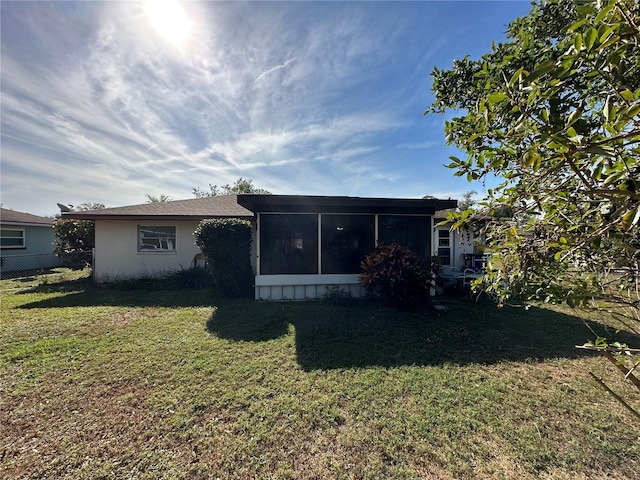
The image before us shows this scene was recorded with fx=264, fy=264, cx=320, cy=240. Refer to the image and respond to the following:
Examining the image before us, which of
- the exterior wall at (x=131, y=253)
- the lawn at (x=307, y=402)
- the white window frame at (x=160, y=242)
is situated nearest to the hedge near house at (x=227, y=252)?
the lawn at (x=307, y=402)

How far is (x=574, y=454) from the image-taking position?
2.25m

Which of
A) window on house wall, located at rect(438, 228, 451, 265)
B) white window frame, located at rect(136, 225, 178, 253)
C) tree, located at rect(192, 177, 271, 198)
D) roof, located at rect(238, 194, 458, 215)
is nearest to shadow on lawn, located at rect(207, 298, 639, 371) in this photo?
roof, located at rect(238, 194, 458, 215)

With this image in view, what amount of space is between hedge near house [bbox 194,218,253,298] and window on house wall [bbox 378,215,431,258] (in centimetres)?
408

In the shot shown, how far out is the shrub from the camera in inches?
252

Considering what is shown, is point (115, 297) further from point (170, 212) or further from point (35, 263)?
point (35, 263)

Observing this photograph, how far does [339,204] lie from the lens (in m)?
6.85

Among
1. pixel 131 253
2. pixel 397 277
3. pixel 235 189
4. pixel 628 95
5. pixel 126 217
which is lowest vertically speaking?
pixel 397 277

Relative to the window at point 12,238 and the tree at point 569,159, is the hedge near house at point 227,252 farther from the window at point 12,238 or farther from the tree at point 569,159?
the window at point 12,238

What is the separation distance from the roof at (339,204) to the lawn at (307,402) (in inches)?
115

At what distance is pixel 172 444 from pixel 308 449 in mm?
1227

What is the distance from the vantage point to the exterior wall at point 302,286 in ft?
24.3

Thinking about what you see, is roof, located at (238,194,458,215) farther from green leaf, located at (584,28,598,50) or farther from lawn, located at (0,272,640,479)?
green leaf, located at (584,28,598,50)

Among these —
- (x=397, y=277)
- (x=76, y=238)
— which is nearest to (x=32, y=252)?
(x=76, y=238)

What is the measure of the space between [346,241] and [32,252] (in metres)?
19.1
